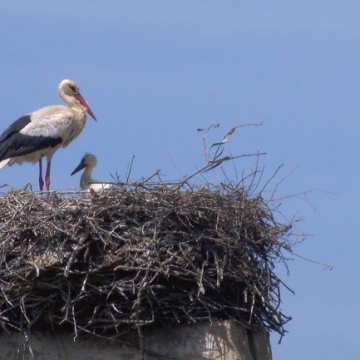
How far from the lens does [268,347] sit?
7543 mm

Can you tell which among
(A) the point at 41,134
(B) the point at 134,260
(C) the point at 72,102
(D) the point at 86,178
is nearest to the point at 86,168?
(D) the point at 86,178

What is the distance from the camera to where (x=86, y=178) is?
9.75 m

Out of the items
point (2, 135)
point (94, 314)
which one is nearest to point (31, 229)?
point (94, 314)

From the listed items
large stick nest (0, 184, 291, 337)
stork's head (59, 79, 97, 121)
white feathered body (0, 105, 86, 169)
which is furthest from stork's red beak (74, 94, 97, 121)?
large stick nest (0, 184, 291, 337)

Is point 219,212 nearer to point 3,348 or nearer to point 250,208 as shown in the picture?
point 250,208

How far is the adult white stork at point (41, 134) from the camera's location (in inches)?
400

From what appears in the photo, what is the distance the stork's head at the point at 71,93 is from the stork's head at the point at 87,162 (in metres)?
0.89

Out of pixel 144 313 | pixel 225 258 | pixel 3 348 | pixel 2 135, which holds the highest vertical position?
pixel 2 135

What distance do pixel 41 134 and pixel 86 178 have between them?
74cm

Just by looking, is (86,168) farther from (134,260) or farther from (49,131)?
(134,260)

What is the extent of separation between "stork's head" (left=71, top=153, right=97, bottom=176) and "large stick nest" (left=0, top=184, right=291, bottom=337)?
2364 mm

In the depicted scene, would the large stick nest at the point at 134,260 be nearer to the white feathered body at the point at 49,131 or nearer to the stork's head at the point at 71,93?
the white feathered body at the point at 49,131

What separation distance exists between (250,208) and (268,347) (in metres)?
0.88

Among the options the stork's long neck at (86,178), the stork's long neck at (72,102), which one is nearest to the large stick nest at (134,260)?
the stork's long neck at (86,178)
